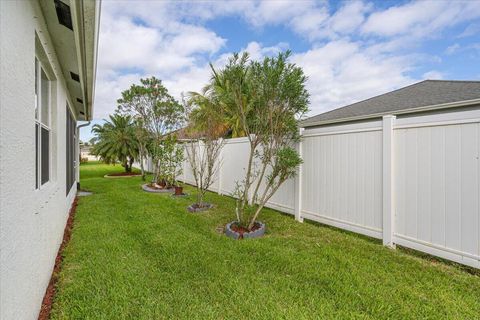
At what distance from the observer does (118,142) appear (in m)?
17.1

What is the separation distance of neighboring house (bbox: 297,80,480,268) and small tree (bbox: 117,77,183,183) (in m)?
7.55

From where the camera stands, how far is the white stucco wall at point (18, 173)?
149cm

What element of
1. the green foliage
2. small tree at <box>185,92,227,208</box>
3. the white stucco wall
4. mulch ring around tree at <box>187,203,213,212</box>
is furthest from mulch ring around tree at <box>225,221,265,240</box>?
the green foliage

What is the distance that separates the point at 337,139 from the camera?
4809mm

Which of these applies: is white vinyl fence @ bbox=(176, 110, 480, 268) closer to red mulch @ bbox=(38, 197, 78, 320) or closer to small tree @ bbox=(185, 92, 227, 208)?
small tree @ bbox=(185, 92, 227, 208)

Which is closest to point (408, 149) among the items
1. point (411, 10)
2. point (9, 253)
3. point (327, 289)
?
point (327, 289)

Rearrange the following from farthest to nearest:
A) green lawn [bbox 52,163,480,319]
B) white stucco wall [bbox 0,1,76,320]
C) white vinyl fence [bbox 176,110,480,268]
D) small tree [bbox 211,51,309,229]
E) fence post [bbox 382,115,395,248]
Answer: small tree [bbox 211,51,309,229] < fence post [bbox 382,115,395,248] < white vinyl fence [bbox 176,110,480,268] < green lawn [bbox 52,163,480,319] < white stucco wall [bbox 0,1,76,320]

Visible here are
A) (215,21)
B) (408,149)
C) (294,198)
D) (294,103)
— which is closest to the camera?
(408,149)

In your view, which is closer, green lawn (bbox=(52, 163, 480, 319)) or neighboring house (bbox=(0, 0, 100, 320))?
neighboring house (bbox=(0, 0, 100, 320))

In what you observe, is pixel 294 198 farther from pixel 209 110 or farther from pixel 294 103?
pixel 209 110

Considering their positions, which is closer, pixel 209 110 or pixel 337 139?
pixel 337 139

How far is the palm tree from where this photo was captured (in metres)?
17.1

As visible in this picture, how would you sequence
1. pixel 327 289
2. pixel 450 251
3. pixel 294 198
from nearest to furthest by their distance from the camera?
pixel 327 289, pixel 450 251, pixel 294 198

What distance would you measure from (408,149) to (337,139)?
123 cm
